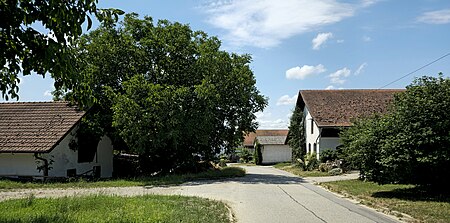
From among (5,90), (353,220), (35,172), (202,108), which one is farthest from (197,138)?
(5,90)

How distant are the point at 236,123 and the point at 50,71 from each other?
2550 cm

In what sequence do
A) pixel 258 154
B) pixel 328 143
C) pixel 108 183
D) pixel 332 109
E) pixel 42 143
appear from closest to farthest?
pixel 108 183 < pixel 42 143 < pixel 328 143 < pixel 332 109 < pixel 258 154

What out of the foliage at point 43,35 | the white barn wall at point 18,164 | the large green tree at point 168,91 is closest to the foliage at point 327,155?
the large green tree at point 168,91

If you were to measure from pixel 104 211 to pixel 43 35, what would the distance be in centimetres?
576

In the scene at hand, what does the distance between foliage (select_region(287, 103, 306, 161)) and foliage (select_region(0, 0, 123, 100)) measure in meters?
39.4

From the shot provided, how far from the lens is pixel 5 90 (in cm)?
666

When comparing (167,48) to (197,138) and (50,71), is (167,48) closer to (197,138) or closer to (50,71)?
(197,138)

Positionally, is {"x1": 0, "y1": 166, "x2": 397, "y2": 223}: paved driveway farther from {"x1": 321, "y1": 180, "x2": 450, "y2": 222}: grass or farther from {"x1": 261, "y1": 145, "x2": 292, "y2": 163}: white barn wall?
{"x1": 261, "y1": 145, "x2": 292, "y2": 163}: white barn wall

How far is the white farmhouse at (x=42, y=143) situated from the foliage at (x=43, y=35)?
57.8 feet

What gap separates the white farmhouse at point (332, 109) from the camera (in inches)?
1446

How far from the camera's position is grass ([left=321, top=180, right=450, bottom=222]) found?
39.9 ft

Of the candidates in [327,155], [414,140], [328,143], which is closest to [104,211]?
[414,140]

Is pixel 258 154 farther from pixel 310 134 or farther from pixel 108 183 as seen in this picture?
pixel 108 183

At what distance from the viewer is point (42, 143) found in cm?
2312
